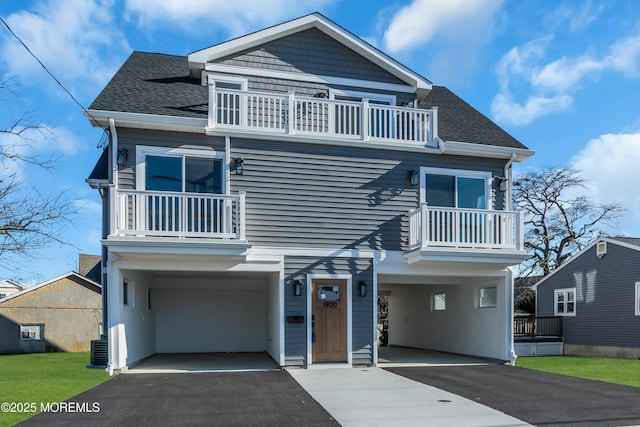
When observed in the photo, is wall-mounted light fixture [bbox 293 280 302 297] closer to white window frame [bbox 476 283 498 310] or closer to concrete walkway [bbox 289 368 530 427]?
concrete walkway [bbox 289 368 530 427]

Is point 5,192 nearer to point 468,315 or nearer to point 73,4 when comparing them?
point 73,4

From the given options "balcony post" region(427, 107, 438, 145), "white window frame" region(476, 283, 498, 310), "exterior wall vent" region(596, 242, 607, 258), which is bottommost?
"white window frame" region(476, 283, 498, 310)

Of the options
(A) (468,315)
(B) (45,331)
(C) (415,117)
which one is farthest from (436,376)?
(B) (45,331)

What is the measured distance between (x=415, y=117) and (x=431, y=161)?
1.14 m

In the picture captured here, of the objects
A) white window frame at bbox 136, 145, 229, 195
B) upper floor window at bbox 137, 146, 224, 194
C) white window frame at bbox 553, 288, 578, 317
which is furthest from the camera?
white window frame at bbox 553, 288, 578, 317

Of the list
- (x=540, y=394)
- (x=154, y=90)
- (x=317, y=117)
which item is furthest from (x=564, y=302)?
(x=154, y=90)

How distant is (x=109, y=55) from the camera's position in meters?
11.7

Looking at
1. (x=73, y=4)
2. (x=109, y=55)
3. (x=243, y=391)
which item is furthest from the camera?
(x=109, y=55)

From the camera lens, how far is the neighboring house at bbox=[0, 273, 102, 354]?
15.5 metres

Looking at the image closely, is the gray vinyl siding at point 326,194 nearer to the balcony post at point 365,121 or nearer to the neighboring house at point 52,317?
the balcony post at point 365,121

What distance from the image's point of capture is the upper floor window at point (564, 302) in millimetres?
18188

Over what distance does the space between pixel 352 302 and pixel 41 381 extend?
20.7ft

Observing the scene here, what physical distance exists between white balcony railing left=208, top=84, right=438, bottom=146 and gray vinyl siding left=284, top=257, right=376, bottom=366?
294 cm

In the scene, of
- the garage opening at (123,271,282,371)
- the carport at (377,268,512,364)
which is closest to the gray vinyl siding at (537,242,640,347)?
the carport at (377,268,512,364)
